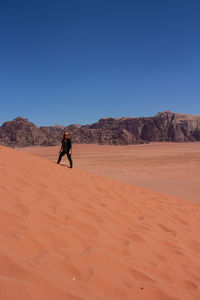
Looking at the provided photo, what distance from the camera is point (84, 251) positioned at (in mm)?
2596

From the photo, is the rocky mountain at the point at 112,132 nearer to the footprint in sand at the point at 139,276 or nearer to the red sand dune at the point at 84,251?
the red sand dune at the point at 84,251

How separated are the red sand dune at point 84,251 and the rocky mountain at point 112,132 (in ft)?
184

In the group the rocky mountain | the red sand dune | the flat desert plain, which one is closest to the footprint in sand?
the red sand dune

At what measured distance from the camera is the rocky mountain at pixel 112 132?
63344mm

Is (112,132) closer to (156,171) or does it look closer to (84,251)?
(156,171)

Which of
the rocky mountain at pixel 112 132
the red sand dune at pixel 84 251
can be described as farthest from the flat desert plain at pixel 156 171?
the rocky mountain at pixel 112 132

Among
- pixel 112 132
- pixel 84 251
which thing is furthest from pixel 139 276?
pixel 112 132

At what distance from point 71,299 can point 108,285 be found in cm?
48

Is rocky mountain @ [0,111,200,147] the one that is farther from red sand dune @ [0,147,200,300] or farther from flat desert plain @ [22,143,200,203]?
red sand dune @ [0,147,200,300]

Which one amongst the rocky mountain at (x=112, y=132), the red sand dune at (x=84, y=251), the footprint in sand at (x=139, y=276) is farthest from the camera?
the rocky mountain at (x=112, y=132)

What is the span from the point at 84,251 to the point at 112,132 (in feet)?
210

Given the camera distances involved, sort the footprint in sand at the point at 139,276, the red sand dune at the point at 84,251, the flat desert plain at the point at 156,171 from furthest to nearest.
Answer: the flat desert plain at the point at 156,171 < the footprint in sand at the point at 139,276 < the red sand dune at the point at 84,251

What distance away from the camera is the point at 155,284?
233 centimetres

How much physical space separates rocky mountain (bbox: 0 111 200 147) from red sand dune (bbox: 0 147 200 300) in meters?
56.1
